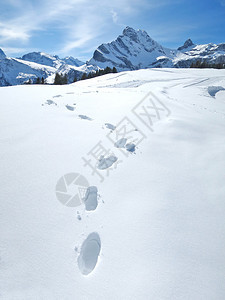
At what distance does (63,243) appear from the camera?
287cm

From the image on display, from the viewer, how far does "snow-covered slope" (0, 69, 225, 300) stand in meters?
2.45

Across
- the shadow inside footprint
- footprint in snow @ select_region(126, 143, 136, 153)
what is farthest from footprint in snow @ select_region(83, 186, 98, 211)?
footprint in snow @ select_region(126, 143, 136, 153)

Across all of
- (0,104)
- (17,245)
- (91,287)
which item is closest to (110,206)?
(91,287)

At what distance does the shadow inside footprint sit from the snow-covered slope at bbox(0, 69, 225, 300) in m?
0.02

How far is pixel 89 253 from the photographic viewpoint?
9.29 ft

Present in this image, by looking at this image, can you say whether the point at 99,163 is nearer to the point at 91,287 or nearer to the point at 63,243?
the point at 63,243

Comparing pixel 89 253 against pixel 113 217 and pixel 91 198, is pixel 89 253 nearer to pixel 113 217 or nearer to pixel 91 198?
pixel 113 217

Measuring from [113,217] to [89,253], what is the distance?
0.70 m

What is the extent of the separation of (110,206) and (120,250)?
833 mm

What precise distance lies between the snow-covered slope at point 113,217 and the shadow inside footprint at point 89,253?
2cm

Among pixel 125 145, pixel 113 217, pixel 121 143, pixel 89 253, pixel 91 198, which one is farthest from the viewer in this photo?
pixel 121 143

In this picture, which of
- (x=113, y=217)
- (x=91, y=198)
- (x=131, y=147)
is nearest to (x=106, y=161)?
(x=131, y=147)

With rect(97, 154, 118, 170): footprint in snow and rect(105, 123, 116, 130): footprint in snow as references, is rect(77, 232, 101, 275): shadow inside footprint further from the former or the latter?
rect(105, 123, 116, 130): footprint in snow

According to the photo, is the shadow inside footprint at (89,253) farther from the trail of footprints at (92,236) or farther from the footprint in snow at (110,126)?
the footprint in snow at (110,126)
